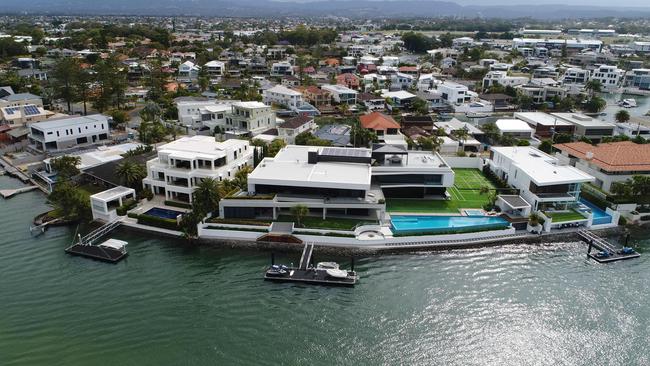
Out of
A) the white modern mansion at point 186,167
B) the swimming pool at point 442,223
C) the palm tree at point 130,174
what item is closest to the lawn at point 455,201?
the swimming pool at point 442,223

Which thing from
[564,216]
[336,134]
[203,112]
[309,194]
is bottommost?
[564,216]

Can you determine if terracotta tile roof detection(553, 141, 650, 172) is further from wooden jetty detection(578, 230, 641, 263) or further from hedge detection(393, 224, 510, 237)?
hedge detection(393, 224, 510, 237)

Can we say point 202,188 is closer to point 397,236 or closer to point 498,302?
point 397,236

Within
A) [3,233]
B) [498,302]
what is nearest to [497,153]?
[498,302]

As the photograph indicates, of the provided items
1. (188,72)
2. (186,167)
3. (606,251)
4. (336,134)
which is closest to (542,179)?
(606,251)

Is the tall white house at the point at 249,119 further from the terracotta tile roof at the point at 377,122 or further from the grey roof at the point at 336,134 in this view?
the terracotta tile roof at the point at 377,122

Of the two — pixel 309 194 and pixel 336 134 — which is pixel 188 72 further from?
pixel 309 194
